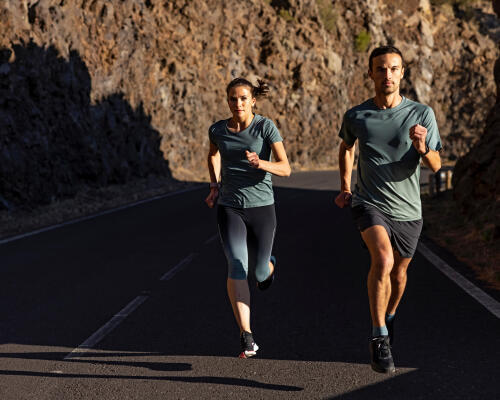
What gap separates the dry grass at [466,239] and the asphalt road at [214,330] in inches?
25.2

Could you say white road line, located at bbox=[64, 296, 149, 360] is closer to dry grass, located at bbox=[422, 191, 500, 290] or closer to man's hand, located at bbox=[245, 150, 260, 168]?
man's hand, located at bbox=[245, 150, 260, 168]

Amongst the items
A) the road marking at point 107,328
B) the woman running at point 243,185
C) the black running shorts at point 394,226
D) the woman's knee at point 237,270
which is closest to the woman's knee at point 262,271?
the woman running at point 243,185

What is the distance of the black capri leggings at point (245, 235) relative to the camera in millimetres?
5434

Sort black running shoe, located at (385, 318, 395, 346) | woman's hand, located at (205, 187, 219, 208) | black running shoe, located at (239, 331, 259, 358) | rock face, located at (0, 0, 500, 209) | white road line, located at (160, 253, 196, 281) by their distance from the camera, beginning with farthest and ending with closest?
1. rock face, located at (0, 0, 500, 209)
2. white road line, located at (160, 253, 196, 281)
3. woman's hand, located at (205, 187, 219, 208)
4. black running shoe, located at (385, 318, 395, 346)
5. black running shoe, located at (239, 331, 259, 358)

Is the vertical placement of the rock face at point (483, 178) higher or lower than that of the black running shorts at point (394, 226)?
lower

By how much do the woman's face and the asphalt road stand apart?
2.02 m

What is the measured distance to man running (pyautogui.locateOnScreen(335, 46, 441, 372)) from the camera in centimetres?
489

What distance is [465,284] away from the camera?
8117 millimetres

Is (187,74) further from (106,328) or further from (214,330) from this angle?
(214,330)

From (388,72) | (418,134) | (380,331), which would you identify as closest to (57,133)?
(388,72)

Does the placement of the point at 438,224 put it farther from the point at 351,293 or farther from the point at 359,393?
the point at 359,393

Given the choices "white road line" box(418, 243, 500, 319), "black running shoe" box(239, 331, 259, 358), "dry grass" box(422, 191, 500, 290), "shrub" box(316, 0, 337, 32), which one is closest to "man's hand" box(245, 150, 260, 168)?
"black running shoe" box(239, 331, 259, 358)

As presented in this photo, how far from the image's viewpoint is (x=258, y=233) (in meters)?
5.62

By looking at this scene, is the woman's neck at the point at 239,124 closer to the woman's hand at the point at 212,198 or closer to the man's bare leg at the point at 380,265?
the woman's hand at the point at 212,198
